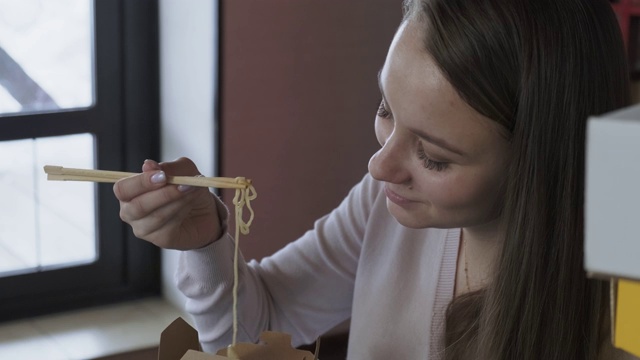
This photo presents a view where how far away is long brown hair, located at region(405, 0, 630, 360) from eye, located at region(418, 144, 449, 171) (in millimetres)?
69

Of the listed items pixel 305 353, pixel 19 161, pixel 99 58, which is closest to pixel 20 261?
pixel 19 161

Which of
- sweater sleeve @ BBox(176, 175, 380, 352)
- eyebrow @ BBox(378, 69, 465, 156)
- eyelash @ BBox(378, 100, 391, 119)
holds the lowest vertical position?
sweater sleeve @ BBox(176, 175, 380, 352)

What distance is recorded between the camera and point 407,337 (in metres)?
1.28

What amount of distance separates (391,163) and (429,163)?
0.04 m

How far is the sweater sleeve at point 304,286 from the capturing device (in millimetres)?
1279

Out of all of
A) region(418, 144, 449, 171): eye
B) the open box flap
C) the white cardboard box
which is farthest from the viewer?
region(418, 144, 449, 171): eye

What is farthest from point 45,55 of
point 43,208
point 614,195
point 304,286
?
point 614,195

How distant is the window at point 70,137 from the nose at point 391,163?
2.83 ft

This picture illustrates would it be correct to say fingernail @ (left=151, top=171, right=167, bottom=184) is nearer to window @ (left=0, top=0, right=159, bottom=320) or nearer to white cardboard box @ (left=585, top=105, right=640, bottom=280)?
white cardboard box @ (left=585, top=105, right=640, bottom=280)

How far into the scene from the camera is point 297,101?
1.76m

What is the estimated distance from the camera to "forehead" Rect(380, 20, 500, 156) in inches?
37.8

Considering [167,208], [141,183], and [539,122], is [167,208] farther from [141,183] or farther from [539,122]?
[539,122]

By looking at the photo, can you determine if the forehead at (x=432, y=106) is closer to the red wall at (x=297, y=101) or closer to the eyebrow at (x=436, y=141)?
the eyebrow at (x=436, y=141)

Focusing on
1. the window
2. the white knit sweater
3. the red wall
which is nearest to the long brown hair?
the white knit sweater
